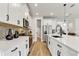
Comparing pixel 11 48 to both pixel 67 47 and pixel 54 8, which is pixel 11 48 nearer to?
pixel 67 47

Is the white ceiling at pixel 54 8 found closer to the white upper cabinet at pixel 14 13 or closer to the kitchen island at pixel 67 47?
the white upper cabinet at pixel 14 13

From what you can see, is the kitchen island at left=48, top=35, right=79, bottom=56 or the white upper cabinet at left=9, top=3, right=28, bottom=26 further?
the white upper cabinet at left=9, top=3, right=28, bottom=26

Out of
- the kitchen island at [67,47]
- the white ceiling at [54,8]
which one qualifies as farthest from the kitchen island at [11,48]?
the white ceiling at [54,8]

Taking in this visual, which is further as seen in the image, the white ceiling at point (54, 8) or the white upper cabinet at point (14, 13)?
the white ceiling at point (54, 8)

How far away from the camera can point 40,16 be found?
31.0 ft

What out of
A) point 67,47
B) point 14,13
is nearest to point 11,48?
point 67,47

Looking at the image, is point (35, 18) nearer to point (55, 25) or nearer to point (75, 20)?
point (55, 25)

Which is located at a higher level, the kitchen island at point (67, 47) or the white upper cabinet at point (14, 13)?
the white upper cabinet at point (14, 13)

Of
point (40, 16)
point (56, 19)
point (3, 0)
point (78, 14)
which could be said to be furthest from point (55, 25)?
point (3, 0)

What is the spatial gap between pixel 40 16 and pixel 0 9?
7.81m

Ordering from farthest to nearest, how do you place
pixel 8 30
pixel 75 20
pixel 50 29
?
pixel 50 29
pixel 75 20
pixel 8 30

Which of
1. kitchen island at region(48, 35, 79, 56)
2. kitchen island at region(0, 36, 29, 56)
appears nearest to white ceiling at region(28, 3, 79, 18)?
kitchen island at region(48, 35, 79, 56)

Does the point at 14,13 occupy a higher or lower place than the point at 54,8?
lower

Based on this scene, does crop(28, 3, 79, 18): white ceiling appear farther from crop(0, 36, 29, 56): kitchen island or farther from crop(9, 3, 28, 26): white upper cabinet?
crop(0, 36, 29, 56): kitchen island
